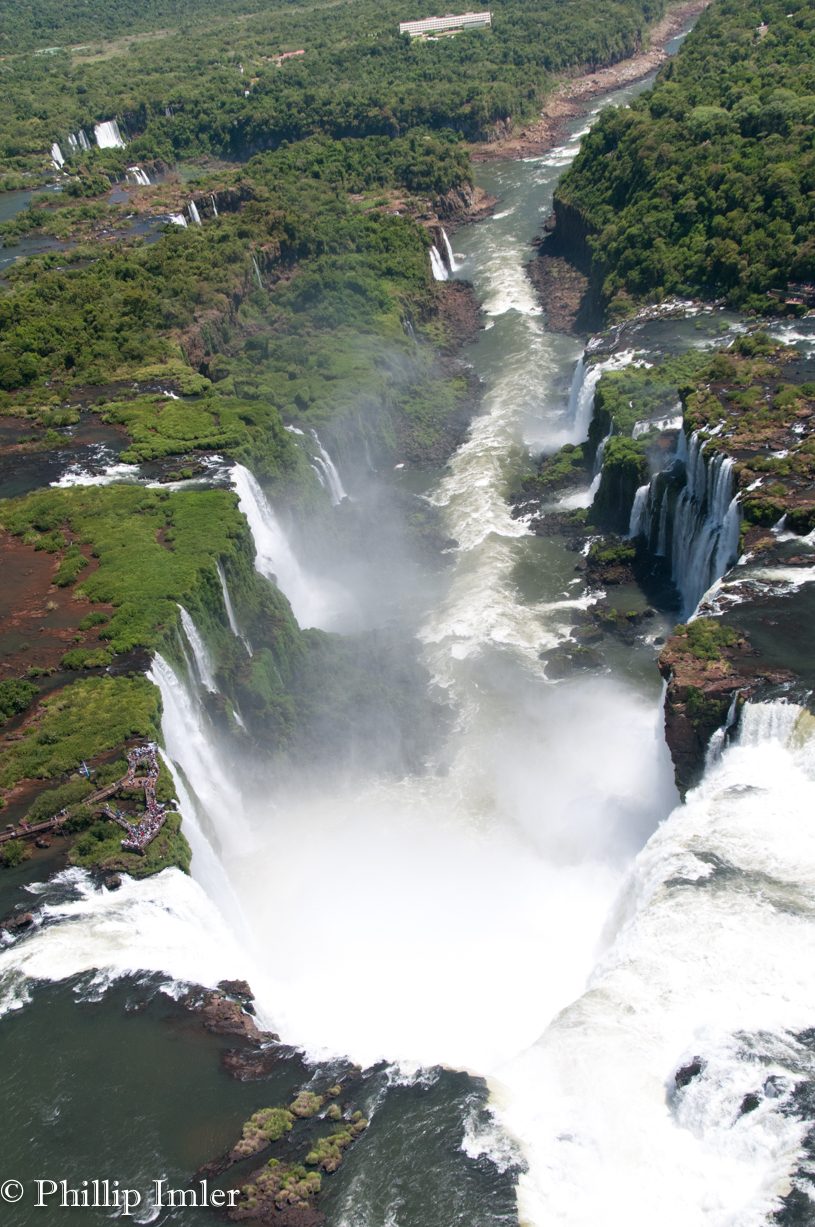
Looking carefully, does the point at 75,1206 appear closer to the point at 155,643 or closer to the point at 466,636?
the point at 155,643

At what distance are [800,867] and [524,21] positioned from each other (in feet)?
643

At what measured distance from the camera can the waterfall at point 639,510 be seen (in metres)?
65.6

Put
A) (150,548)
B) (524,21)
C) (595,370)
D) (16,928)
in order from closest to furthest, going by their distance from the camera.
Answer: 1. (16,928)
2. (150,548)
3. (595,370)
4. (524,21)

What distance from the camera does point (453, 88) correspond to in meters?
159

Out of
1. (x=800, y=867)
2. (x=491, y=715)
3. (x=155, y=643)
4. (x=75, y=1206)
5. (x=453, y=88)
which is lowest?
(x=491, y=715)

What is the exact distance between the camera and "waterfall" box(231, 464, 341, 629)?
64.2m

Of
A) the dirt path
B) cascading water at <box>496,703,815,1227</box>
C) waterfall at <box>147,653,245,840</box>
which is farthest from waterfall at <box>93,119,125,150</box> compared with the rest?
cascading water at <box>496,703,815,1227</box>

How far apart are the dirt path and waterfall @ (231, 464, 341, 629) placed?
103773mm

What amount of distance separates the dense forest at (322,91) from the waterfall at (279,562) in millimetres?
106981

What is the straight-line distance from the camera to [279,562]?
67.1 metres

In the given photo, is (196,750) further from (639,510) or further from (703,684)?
(639,510)

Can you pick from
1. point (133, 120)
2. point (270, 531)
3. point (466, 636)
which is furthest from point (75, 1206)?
point (133, 120)

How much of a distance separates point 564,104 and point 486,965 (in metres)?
161

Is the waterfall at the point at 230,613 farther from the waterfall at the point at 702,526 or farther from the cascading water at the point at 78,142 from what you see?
the cascading water at the point at 78,142
